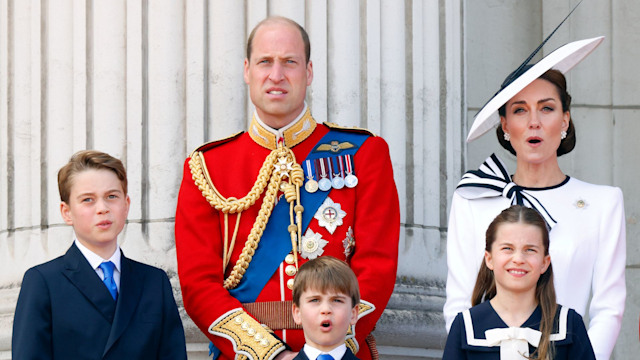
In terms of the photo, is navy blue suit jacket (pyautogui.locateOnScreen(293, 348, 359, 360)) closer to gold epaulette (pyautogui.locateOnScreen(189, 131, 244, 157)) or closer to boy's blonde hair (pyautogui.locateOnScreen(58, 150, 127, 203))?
boy's blonde hair (pyautogui.locateOnScreen(58, 150, 127, 203))

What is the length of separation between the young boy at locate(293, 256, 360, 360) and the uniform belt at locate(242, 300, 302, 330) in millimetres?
278

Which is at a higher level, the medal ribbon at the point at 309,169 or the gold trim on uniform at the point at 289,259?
the medal ribbon at the point at 309,169

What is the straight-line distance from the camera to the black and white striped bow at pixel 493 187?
5.48 m

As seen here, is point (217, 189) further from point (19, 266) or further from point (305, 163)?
point (19, 266)

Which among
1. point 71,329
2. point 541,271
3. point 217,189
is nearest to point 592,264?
point 541,271

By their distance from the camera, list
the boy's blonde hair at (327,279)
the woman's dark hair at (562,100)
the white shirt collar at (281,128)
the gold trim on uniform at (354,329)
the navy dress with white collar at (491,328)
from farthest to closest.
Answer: the white shirt collar at (281,128) → the woman's dark hair at (562,100) → the gold trim on uniform at (354,329) → the boy's blonde hair at (327,279) → the navy dress with white collar at (491,328)

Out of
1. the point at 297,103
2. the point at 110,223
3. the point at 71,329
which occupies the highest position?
the point at 297,103

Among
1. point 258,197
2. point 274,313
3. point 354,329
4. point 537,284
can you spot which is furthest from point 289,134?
point 537,284

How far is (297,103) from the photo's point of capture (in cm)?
560

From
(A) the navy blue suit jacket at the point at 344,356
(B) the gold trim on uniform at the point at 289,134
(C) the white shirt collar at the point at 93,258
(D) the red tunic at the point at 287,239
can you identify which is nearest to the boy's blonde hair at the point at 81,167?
(C) the white shirt collar at the point at 93,258

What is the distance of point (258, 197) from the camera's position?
5.56 m

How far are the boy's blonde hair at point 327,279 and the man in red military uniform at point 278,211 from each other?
10.3 inches

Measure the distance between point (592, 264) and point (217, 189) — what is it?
4.75 ft

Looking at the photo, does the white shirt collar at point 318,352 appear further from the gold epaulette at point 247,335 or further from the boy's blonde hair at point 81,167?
Answer: the boy's blonde hair at point 81,167
